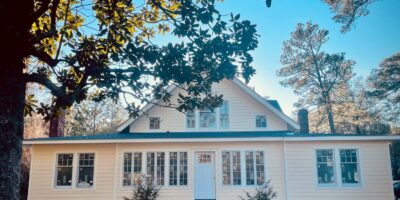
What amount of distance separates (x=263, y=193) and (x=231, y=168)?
6.23ft

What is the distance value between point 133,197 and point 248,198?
184 inches

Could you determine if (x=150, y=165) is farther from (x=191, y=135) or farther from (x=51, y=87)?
(x=51, y=87)

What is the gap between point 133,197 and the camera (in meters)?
12.6

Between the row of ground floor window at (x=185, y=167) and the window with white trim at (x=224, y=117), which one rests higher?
the window with white trim at (x=224, y=117)

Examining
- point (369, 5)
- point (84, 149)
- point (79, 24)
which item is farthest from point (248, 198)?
point (79, 24)

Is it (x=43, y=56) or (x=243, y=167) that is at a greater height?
(x=43, y=56)

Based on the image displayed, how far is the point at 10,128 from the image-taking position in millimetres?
3865

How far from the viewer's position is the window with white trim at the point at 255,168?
13.4 meters

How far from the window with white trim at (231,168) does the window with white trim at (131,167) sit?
12.2ft

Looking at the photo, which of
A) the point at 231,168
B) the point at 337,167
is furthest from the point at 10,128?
the point at 337,167

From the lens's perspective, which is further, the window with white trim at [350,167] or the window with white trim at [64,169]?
the window with white trim at [64,169]

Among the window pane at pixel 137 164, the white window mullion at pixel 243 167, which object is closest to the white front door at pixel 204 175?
the white window mullion at pixel 243 167

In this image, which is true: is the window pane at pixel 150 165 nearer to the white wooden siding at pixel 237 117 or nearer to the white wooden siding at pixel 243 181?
the white wooden siding at pixel 243 181

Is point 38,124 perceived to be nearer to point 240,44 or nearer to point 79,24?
point 79,24
